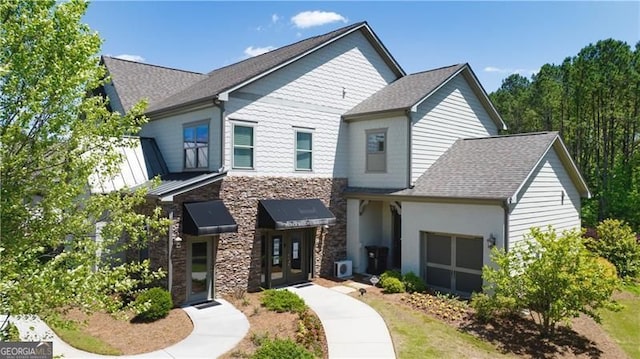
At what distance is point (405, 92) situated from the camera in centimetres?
2027

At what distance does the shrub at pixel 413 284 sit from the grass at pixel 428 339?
245 centimetres

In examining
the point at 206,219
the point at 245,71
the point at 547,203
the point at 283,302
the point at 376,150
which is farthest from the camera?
the point at 245,71

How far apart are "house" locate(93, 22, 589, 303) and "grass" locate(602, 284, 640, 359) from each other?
3.93m

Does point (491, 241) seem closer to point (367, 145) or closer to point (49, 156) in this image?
point (367, 145)

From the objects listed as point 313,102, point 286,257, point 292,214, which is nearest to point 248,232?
point 292,214

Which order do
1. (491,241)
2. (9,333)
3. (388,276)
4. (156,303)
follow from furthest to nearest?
(388,276), (491,241), (156,303), (9,333)

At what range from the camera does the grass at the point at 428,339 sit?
11.3 m

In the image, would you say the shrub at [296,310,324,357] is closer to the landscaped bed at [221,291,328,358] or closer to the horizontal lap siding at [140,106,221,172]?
the landscaped bed at [221,291,328,358]

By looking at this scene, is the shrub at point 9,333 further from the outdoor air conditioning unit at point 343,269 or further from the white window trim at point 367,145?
the white window trim at point 367,145

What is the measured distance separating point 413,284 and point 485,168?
18.1ft

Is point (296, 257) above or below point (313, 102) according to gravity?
below

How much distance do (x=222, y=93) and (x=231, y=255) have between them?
6.11 meters

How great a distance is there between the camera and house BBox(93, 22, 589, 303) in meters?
15.6

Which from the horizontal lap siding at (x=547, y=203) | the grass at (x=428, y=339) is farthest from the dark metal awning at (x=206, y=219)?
the horizontal lap siding at (x=547, y=203)
